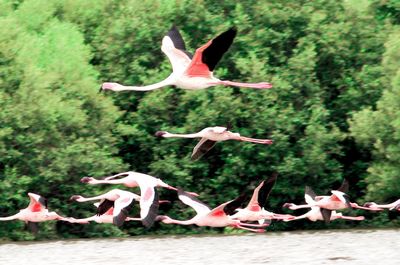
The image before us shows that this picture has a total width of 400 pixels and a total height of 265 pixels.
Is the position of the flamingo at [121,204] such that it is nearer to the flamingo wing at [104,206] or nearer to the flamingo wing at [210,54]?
the flamingo wing at [104,206]

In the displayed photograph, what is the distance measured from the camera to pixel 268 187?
68.3ft

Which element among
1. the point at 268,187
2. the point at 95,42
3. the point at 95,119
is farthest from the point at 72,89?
the point at 268,187

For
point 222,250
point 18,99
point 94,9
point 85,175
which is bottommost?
point 222,250

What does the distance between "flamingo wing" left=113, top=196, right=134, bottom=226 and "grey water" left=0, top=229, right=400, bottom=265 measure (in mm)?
4013

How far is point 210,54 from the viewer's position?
1644 centimetres

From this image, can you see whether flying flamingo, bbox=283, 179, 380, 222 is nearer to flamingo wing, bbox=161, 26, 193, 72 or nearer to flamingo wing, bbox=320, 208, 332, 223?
flamingo wing, bbox=320, 208, 332, 223

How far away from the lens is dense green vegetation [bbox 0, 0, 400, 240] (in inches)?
1165

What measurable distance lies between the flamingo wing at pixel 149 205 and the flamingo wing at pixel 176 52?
2.03 m

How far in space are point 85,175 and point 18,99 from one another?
2.43 meters

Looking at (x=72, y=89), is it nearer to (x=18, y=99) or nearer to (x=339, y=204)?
(x=18, y=99)

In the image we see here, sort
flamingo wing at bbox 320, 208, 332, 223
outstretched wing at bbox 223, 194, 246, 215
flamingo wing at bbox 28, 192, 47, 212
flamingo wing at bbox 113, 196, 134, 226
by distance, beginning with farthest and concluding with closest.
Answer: flamingo wing at bbox 320, 208, 332, 223 → flamingo wing at bbox 28, 192, 47, 212 → flamingo wing at bbox 113, 196, 134, 226 → outstretched wing at bbox 223, 194, 246, 215

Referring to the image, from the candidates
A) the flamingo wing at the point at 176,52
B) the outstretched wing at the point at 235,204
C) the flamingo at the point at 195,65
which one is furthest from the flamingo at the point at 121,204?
the flamingo wing at the point at 176,52

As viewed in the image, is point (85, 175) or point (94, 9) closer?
point (85, 175)

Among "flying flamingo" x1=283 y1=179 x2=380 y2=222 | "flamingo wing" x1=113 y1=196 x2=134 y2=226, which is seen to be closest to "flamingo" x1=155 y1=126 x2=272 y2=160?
"flamingo wing" x1=113 y1=196 x2=134 y2=226
